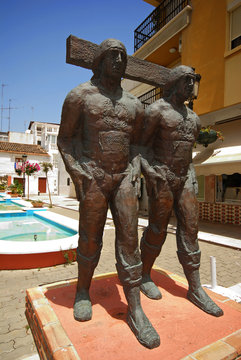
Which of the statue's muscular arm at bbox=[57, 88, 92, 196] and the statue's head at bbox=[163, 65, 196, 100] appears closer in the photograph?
the statue's muscular arm at bbox=[57, 88, 92, 196]

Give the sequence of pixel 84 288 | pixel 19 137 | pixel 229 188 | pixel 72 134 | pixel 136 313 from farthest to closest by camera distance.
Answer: pixel 19 137, pixel 229 188, pixel 84 288, pixel 72 134, pixel 136 313

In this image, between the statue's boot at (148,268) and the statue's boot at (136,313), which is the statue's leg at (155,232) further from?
the statue's boot at (136,313)

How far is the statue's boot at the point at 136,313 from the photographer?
200 cm

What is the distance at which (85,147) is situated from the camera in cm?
241

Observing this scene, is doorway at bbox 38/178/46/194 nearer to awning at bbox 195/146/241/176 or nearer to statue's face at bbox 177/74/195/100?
awning at bbox 195/146/241/176

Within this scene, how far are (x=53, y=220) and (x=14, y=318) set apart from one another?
5.36 m

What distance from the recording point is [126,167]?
246cm

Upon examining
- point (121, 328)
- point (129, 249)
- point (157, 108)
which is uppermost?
point (157, 108)

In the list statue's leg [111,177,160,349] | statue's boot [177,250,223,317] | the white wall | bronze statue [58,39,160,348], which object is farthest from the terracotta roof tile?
statue's boot [177,250,223,317]

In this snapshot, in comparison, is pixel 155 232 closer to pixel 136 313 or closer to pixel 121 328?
pixel 136 313

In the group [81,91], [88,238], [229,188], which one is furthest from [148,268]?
[229,188]

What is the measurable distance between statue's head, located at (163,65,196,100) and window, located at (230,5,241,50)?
644cm

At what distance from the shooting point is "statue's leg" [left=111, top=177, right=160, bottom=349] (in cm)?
223

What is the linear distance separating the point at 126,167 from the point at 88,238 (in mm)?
787
